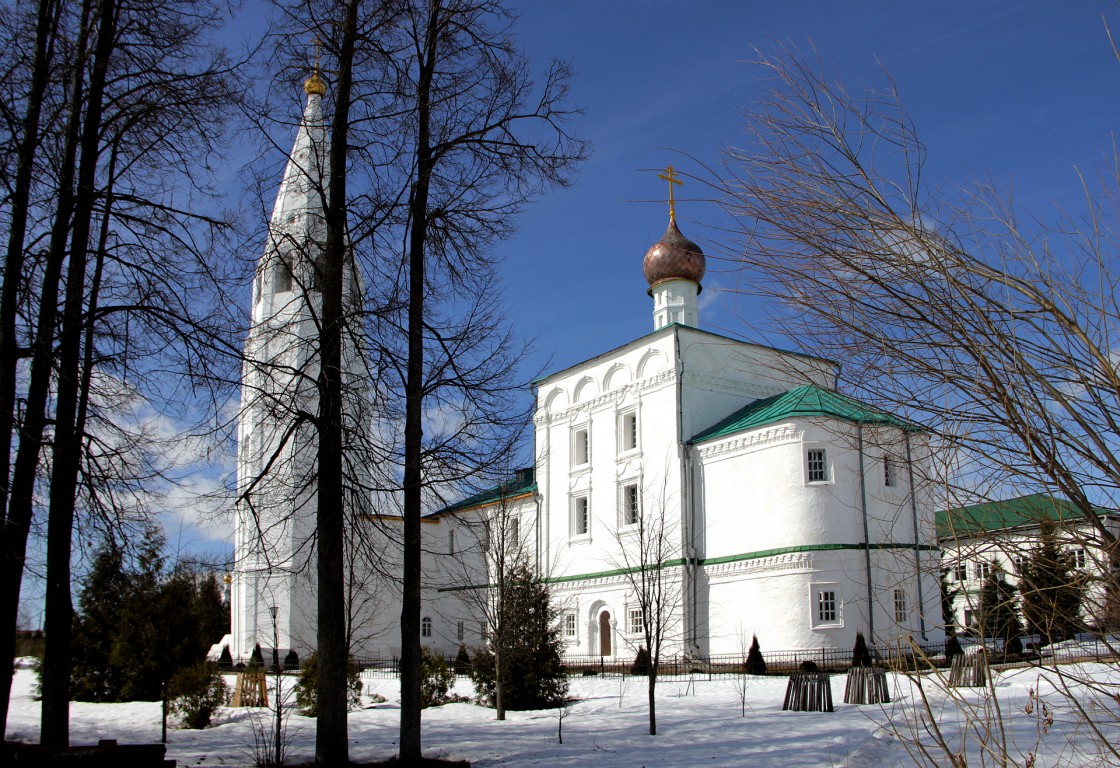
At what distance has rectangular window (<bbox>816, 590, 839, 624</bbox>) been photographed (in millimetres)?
27219

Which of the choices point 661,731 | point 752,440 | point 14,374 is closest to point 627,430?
point 752,440

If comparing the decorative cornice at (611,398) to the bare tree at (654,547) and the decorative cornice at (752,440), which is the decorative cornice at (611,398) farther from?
the bare tree at (654,547)

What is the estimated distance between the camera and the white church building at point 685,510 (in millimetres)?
27406

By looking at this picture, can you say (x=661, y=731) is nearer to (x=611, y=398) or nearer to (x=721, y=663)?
(x=721, y=663)

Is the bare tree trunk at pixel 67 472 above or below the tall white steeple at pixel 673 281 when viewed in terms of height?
below

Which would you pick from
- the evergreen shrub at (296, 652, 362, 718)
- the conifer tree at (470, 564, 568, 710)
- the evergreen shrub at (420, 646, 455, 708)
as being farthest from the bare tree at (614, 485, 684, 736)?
the evergreen shrub at (296, 652, 362, 718)

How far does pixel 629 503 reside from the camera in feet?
111

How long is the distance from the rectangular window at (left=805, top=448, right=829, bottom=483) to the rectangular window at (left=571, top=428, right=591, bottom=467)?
9.89m

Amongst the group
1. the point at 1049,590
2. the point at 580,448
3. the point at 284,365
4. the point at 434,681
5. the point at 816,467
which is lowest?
the point at 434,681

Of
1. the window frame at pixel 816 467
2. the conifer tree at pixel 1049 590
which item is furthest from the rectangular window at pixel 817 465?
the conifer tree at pixel 1049 590

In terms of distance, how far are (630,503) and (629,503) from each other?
0.11 feet

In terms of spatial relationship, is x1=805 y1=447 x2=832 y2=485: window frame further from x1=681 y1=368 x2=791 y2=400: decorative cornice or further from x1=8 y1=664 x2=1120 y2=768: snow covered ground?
x1=8 y1=664 x2=1120 y2=768: snow covered ground

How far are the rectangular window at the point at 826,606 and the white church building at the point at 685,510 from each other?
Result: 4cm

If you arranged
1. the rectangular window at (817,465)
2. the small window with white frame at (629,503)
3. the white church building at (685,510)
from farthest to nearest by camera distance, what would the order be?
the small window with white frame at (629,503), the rectangular window at (817,465), the white church building at (685,510)
